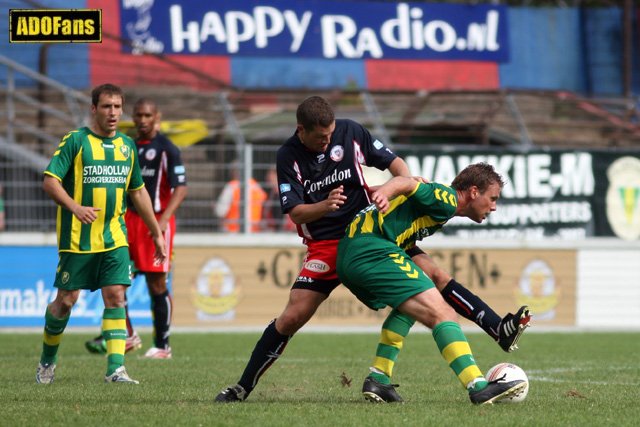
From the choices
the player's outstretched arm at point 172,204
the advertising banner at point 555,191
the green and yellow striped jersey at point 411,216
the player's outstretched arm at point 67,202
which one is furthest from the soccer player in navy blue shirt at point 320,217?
the advertising banner at point 555,191

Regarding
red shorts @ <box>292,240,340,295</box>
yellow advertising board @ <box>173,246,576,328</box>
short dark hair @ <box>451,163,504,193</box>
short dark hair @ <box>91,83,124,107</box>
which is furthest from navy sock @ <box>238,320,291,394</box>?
yellow advertising board @ <box>173,246,576,328</box>

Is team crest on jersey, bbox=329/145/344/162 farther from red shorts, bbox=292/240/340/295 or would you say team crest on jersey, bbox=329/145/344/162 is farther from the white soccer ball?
the white soccer ball

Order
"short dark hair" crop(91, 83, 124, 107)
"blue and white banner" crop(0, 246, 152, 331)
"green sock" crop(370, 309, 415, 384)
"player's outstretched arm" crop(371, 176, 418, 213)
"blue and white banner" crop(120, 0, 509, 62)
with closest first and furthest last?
"player's outstretched arm" crop(371, 176, 418, 213) → "green sock" crop(370, 309, 415, 384) → "short dark hair" crop(91, 83, 124, 107) → "blue and white banner" crop(0, 246, 152, 331) → "blue and white banner" crop(120, 0, 509, 62)

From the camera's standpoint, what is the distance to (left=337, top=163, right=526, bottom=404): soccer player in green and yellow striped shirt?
6867 millimetres

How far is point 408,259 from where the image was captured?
23.2 ft

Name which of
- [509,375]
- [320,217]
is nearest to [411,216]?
[320,217]

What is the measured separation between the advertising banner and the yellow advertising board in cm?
97

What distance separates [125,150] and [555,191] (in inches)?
400

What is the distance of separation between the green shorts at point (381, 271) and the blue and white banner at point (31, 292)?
815cm

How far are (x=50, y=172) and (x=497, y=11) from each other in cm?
1916

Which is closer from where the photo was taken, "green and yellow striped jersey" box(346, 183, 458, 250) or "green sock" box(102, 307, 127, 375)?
"green and yellow striped jersey" box(346, 183, 458, 250)

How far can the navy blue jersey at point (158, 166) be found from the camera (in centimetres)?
1100

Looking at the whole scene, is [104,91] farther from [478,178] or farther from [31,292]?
[31,292]

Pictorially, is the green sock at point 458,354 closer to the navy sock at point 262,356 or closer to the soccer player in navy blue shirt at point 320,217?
the soccer player in navy blue shirt at point 320,217
